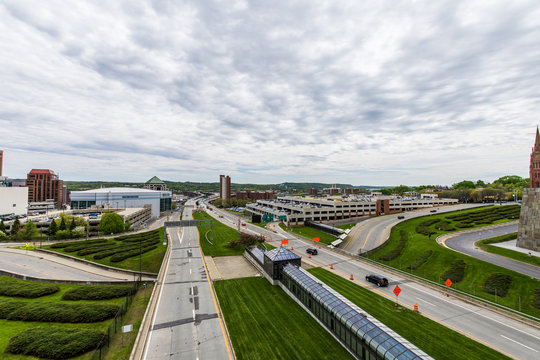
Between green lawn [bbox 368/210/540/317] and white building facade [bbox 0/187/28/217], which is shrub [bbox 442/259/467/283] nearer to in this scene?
green lawn [bbox 368/210/540/317]

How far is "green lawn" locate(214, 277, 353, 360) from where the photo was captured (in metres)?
20.3

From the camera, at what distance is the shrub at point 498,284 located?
3284cm

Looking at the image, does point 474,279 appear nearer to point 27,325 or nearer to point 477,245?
point 477,245

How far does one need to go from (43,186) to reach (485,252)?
24160cm

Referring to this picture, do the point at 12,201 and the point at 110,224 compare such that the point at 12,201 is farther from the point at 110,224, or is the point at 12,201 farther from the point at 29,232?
the point at 110,224

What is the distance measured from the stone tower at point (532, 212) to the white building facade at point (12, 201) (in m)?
194

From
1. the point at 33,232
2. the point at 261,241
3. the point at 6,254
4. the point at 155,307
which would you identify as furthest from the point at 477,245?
the point at 33,232

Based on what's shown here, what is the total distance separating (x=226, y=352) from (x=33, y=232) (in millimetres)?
82394

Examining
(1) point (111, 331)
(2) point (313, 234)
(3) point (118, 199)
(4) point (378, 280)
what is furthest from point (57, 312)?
(3) point (118, 199)

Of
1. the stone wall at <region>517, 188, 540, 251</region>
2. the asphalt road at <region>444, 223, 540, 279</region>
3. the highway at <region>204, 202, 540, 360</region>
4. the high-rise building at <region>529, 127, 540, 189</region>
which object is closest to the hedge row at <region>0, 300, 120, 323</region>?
the highway at <region>204, 202, 540, 360</region>

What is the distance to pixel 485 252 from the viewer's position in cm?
4650

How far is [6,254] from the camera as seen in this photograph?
2144 inches

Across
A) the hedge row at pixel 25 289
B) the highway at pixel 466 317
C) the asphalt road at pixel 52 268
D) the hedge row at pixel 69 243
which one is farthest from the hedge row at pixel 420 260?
the hedge row at pixel 69 243

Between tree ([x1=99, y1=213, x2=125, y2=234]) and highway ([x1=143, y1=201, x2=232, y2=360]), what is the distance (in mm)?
48446
